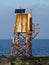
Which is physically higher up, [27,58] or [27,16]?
[27,16]

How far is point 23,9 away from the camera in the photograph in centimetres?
4828

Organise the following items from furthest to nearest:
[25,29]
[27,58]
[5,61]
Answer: [25,29] → [27,58] → [5,61]

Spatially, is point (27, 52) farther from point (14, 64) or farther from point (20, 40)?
point (14, 64)

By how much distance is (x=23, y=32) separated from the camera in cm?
4778

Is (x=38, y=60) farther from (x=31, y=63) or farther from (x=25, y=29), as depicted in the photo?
(x=25, y=29)

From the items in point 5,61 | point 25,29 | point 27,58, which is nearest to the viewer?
point 5,61

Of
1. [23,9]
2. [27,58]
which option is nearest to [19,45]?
[23,9]

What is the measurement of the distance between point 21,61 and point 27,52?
38.6 feet

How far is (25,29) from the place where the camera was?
157 ft

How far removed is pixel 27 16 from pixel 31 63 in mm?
12770

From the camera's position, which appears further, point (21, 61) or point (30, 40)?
point (30, 40)

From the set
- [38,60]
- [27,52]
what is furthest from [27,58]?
[27,52]

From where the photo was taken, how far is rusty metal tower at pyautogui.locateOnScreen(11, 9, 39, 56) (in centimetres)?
4784

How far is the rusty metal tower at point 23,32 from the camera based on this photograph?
4784 centimetres
